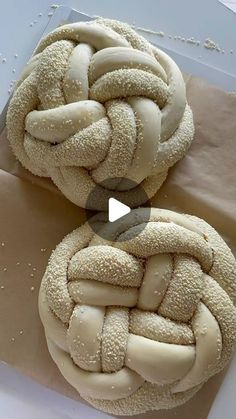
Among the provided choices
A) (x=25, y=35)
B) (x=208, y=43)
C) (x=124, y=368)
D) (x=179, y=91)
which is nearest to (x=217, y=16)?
(x=208, y=43)

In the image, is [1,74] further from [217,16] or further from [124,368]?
[124,368]

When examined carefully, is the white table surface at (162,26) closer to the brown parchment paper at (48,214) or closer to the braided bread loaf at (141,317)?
the brown parchment paper at (48,214)

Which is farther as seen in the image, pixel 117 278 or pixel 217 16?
pixel 217 16

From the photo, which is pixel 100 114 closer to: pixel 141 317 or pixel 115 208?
pixel 115 208

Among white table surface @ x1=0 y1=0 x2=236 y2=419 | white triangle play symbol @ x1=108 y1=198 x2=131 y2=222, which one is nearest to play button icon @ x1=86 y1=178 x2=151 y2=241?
white triangle play symbol @ x1=108 y1=198 x2=131 y2=222

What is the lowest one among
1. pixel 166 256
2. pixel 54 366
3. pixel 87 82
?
pixel 54 366

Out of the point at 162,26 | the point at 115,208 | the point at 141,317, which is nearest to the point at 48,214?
the point at 115,208

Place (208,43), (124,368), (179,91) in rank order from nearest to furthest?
(124,368), (179,91), (208,43)
